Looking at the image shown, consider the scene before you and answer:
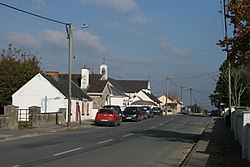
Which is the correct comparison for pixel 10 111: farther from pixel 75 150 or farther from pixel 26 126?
pixel 75 150

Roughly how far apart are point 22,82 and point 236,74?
2655cm

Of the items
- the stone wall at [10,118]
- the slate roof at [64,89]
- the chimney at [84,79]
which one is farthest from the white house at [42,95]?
the stone wall at [10,118]

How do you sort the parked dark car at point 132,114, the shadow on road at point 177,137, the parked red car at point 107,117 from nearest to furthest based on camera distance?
the shadow on road at point 177,137, the parked red car at point 107,117, the parked dark car at point 132,114

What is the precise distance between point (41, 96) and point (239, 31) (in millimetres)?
28716

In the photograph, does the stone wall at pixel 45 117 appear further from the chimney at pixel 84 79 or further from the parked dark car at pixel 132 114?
the chimney at pixel 84 79

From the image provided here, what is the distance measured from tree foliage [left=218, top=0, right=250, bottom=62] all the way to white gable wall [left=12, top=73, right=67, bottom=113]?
2638 cm

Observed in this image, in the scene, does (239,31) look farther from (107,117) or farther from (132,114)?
(132,114)

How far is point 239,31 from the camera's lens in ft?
56.6

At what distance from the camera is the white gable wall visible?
42.4 metres

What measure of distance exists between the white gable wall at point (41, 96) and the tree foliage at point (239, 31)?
86.6 ft

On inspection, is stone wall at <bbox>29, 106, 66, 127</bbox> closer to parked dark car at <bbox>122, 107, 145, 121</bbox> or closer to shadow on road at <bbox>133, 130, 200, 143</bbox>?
shadow on road at <bbox>133, 130, 200, 143</bbox>

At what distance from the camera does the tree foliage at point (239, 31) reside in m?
17.0

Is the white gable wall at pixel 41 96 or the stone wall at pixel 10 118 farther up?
the white gable wall at pixel 41 96

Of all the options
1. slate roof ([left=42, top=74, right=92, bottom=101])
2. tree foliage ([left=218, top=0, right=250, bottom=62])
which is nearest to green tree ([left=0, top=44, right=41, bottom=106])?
slate roof ([left=42, top=74, right=92, bottom=101])
